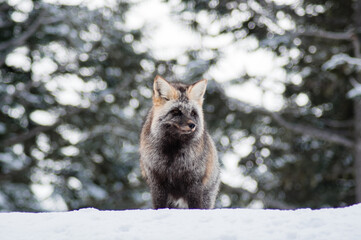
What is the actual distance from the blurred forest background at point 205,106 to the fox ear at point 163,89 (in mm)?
6226

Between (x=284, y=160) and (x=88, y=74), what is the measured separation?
6.49 m

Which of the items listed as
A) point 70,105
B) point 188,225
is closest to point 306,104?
point 70,105

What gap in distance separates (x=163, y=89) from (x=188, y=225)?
2383 mm

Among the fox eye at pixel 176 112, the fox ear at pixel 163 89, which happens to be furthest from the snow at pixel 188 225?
the fox ear at pixel 163 89

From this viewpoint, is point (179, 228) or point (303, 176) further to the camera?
point (303, 176)

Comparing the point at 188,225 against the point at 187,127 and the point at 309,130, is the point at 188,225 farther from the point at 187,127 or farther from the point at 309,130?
the point at 309,130

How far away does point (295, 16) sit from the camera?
1384 centimetres

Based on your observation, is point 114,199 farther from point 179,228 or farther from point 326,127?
point 179,228

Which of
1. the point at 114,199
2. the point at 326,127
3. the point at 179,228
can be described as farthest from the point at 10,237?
the point at 114,199

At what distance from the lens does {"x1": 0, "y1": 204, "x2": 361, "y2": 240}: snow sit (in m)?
4.05

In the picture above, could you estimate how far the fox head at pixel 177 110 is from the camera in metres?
6.04

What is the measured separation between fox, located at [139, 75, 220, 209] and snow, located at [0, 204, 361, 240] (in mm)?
1165

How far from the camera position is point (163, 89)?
632cm

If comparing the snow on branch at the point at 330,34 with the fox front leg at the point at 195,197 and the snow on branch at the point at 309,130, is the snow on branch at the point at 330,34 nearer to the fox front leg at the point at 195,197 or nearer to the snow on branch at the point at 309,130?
the snow on branch at the point at 309,130
